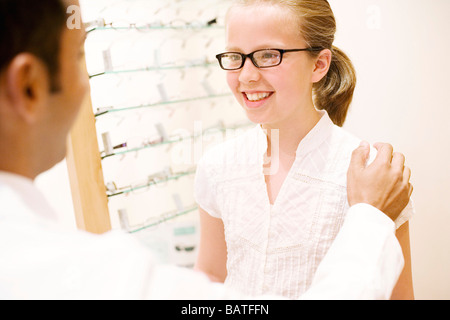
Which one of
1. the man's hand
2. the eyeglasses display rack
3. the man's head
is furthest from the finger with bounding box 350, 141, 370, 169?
the eyeglasses display rack

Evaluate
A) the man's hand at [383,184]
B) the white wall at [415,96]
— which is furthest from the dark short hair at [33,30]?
the white wall at [415,96]

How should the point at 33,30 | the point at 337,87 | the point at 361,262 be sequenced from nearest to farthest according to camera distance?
the point at 33,30 → the point at 361,262 → the point at 337,87

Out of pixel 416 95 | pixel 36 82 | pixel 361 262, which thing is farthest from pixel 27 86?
pixel 416 95

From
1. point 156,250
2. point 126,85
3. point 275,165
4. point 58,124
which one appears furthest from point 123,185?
point 58,124

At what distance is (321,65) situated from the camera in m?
0.96

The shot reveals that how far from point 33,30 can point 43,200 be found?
0.20 meters

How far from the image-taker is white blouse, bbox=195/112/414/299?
905 millimetres

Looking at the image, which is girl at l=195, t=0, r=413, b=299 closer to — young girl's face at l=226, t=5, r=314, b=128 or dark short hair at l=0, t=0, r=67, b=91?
young girl's face at l=226, t=5, r=314, b=128

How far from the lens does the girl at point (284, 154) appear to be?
90cm

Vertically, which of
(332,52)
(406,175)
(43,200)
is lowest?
(406,175)

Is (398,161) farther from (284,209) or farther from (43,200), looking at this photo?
(43,200)

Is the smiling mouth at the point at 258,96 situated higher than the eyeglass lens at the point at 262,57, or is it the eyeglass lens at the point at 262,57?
the eyeglass lens at the point at 262,57

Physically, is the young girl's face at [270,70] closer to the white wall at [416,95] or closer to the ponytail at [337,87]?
the ponytail at [337,87]

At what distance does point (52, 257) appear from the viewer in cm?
42
